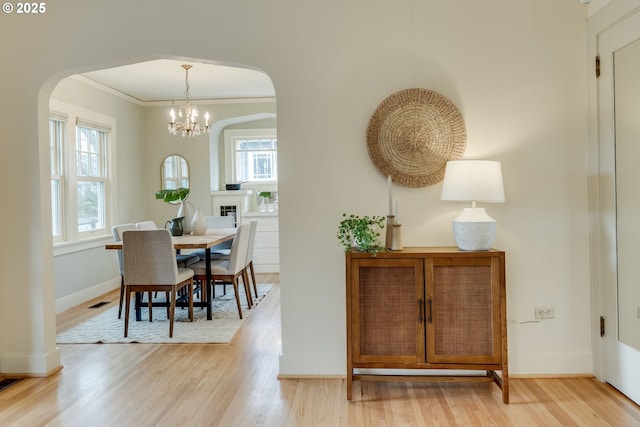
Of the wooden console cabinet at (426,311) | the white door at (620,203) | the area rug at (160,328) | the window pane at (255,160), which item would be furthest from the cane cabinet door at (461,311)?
the window pane at (255,160)

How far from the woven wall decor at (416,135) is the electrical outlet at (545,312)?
106 centimetres

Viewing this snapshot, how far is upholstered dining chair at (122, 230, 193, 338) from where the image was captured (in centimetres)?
394

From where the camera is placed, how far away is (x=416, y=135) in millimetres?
2938

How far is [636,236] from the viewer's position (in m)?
2.59

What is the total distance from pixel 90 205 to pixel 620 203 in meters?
5.46

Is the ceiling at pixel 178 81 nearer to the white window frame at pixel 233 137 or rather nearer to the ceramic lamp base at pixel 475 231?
the white window frame at pixel 233 137

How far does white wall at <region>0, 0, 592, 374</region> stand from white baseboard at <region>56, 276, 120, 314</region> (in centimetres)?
305

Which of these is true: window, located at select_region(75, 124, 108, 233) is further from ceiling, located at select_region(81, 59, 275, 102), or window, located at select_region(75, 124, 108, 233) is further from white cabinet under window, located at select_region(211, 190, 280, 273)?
white cabinet under window, located at select_region(211, 190, 280, 273)

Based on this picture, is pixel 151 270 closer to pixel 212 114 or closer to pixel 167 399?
pixel 167 399

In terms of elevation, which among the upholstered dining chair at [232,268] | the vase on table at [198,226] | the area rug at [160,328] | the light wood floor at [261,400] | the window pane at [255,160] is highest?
the window pane at [255,160]

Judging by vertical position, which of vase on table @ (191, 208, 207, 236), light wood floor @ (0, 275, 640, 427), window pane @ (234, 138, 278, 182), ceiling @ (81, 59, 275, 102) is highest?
ceiling @ (81, 59, 275, 102)

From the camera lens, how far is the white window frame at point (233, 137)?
290 inches

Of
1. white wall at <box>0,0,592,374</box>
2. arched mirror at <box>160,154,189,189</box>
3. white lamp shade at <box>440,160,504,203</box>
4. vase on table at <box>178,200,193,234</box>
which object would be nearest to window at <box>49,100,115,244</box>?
arched mirror at <box>160,154,189,189</box>

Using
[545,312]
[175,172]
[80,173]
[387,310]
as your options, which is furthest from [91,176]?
[545,312]
